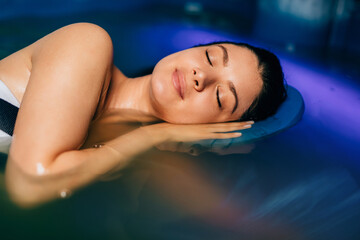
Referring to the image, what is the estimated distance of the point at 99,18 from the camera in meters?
2.42

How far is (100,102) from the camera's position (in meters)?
1.18

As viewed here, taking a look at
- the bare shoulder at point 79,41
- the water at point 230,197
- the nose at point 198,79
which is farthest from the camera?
the nose at point 198,79

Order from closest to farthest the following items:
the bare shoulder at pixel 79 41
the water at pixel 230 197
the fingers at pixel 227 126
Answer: the water at pixel 230 197, the bare shoulder at pixel 79 41, the fingers at pixel 227 126

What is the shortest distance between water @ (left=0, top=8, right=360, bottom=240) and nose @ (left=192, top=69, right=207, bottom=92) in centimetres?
24

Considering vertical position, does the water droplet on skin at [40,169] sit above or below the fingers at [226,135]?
above

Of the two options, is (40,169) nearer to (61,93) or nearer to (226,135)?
(61,93)

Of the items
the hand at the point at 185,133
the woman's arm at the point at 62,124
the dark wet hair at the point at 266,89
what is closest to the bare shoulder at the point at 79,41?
the woman's arm at the point at 62,124

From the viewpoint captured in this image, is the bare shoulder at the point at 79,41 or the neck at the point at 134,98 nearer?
the bare shoulder at the point at 79,41

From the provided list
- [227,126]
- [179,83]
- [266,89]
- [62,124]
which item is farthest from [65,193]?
[266,89]

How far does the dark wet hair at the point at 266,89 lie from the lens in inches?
50.6

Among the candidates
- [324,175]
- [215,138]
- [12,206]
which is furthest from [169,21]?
[12,206]

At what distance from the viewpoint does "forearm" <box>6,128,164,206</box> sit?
34.2 inches

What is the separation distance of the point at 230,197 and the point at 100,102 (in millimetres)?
560

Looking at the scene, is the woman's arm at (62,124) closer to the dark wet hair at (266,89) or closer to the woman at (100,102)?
the woman at (100,102)
